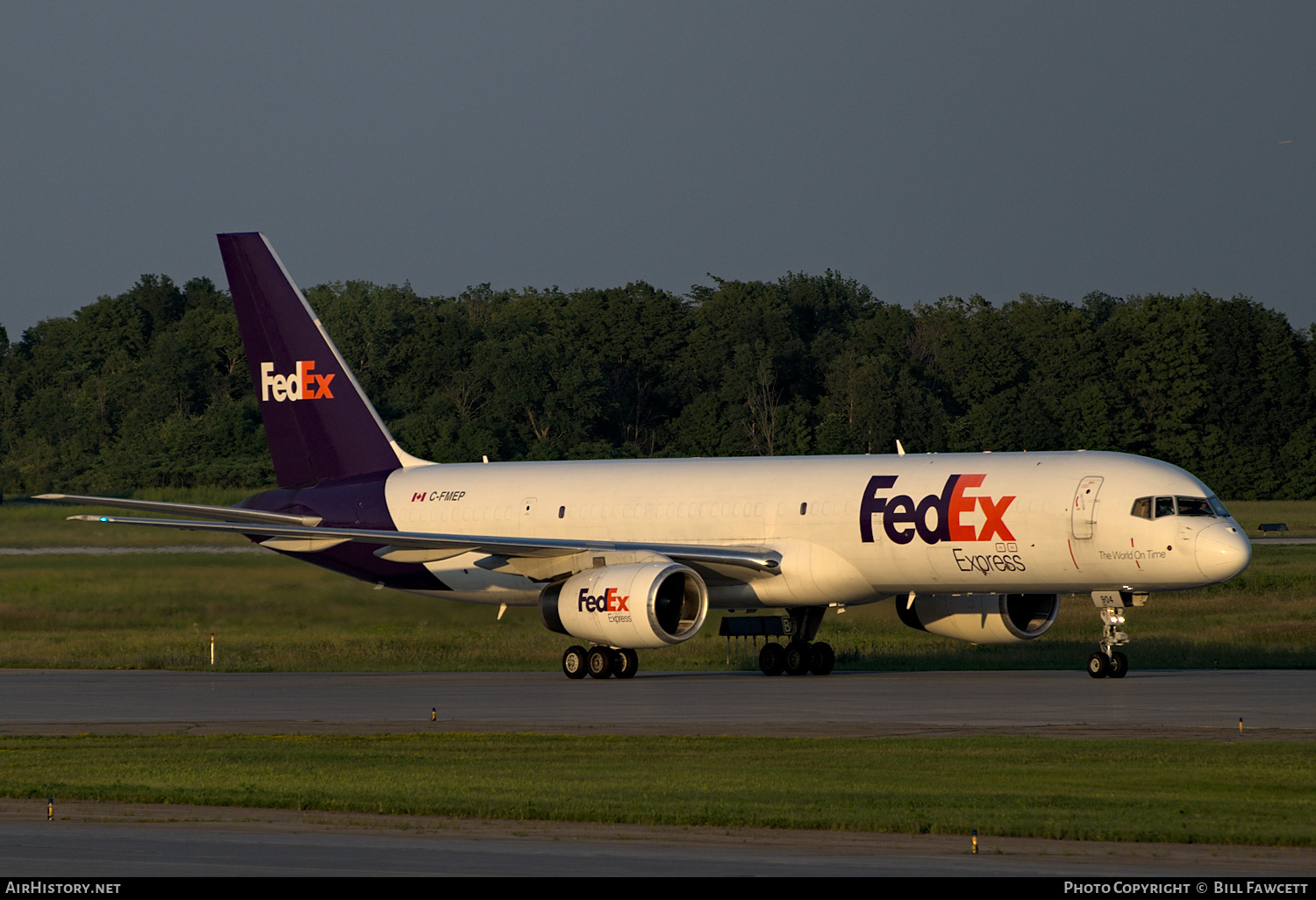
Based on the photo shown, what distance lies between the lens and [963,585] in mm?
31500

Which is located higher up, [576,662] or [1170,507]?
[1170,507]

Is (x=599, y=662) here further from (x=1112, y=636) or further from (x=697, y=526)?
(x=1112, y=636)

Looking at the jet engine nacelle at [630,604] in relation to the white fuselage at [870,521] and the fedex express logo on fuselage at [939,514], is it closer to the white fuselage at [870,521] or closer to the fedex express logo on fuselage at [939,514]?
the white fuselage at [870,521]

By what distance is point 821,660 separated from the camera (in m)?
33.9

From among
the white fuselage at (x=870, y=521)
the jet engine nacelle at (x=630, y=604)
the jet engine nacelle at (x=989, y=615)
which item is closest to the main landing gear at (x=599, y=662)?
Answer: the jet engine nacelle at (x=630, y=604)

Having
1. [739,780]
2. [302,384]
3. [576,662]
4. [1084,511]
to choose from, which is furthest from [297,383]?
[739,780]

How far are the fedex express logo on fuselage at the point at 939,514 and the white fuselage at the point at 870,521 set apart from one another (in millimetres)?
26

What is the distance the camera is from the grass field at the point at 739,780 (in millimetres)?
13969

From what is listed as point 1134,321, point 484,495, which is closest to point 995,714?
point 484,495

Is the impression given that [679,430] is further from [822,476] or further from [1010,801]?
[1010,801]

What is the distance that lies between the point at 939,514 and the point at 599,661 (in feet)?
22.4

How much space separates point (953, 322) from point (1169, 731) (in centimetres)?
8874

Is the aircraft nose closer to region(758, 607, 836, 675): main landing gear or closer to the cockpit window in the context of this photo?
the cockpit window

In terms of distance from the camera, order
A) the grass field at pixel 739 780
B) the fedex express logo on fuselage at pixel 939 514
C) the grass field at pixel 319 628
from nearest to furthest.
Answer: the grass field at pixel 739 780 → the fedex express logo on fuselage at pixel 939 514 → the grass field at pixel 319 628
